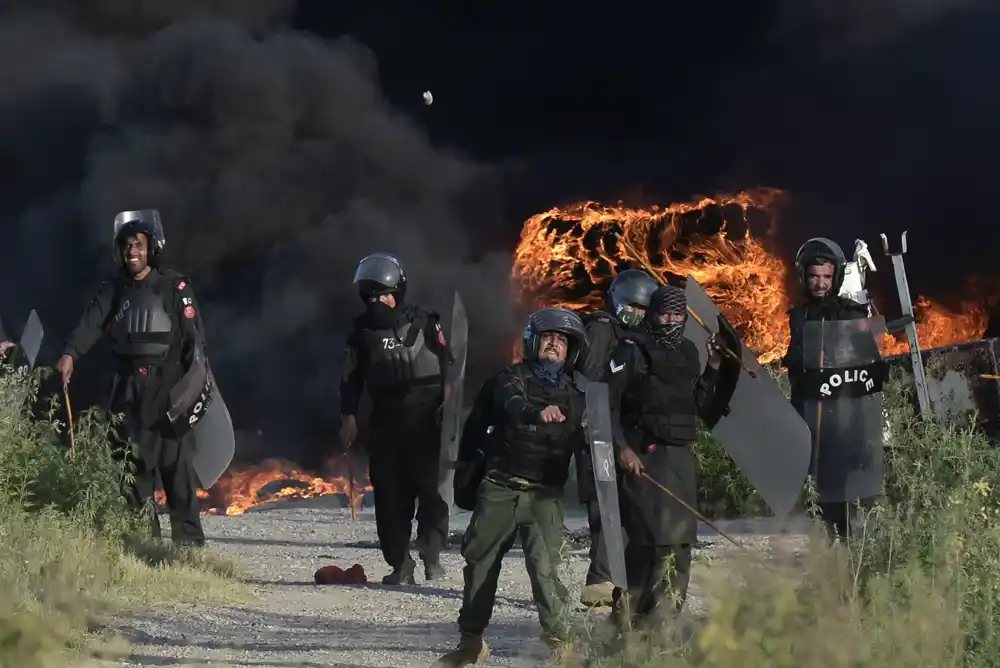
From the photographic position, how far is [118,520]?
9.05 metres

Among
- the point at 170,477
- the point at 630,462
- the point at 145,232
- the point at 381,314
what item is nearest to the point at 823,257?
the point at 630,462

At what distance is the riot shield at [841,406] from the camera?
8.24 metres

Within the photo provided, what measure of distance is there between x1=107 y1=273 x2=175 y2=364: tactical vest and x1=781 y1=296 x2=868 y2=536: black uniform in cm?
375

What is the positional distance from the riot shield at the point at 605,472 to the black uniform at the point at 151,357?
3892mm

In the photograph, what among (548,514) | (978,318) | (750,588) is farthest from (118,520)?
(978,318)

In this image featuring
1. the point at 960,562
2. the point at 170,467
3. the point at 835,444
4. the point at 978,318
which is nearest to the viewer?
the point at 960,562

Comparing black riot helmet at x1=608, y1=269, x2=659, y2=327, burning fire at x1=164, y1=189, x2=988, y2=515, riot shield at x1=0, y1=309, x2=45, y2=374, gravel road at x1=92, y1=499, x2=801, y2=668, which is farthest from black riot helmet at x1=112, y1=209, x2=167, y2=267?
burning fire at x1=164, y1=189, x2=988, y2=515

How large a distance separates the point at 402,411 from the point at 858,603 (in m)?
4.84

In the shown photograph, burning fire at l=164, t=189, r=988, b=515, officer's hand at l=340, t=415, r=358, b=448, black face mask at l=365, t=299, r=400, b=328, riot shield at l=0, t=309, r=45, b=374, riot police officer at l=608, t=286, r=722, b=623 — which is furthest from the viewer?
burning fire at l=164, t=189, r=988, b=515

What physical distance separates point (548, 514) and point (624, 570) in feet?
1.28

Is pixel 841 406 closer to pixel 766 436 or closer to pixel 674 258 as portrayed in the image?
pixel 766 436

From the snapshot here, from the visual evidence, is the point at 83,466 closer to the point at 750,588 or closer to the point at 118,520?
the point at 118,520

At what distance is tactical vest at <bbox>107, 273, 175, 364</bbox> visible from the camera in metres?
9.66

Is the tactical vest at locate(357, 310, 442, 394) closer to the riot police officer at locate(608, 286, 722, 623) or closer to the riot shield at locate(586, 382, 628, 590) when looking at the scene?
the riot police officer at locate(608, 286, 722, 623)
